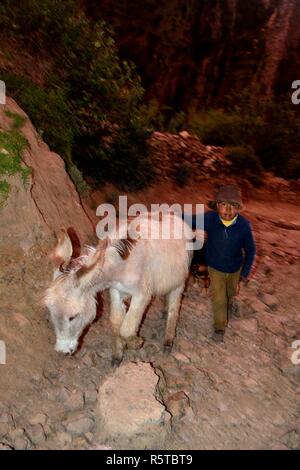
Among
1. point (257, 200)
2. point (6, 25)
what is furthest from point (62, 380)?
point (257, 200)

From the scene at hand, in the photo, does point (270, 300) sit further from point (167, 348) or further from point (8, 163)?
point (8, 163)

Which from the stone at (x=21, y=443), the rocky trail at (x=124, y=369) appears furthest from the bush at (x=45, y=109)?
the stone at (x=21, y=443)

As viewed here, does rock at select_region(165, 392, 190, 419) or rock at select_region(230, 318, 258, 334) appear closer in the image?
rock at select_region(165, 392, 190, 419)

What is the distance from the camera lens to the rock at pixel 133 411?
3354mm

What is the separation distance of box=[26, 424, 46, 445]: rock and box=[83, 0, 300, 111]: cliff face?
1609 cm

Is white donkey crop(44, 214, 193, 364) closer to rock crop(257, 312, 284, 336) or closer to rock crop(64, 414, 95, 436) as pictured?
rock crop(64, 414, 95, 436)

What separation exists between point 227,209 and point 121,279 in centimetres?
139

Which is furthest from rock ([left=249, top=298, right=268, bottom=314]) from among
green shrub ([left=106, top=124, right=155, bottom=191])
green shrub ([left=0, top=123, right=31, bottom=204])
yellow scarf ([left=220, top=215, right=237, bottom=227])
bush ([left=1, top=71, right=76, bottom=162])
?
green shrub ([left=106, top=124, right=155, bottom=191])

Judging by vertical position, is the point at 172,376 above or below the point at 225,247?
below

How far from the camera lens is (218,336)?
16.5 ft

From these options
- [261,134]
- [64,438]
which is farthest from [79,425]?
[261,134]

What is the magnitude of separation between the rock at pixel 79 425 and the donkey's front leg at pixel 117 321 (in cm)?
84

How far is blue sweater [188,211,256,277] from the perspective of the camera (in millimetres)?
4633

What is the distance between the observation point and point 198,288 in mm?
6090
